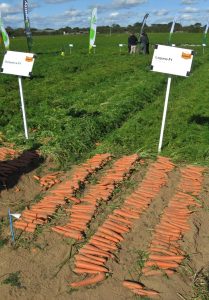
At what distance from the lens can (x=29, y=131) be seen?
329 inches

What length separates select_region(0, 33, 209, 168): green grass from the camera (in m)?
7.45

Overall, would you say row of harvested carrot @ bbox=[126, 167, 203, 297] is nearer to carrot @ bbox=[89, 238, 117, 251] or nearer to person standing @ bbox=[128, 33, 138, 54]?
carrot @ bbox=[89, 238, 117, 251]

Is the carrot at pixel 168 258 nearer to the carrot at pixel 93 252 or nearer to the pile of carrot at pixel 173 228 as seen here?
the pile of carrot at pixel 173 228

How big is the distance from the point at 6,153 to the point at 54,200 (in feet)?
7.12

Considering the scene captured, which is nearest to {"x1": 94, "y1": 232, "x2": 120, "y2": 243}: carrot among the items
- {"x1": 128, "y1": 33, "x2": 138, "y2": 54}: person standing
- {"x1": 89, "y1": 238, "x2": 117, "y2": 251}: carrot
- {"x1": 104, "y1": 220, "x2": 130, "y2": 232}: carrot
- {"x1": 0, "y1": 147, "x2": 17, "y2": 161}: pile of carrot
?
{"x1": 89, "y1": 238, "x2": 117, "y2": 251}: carrot

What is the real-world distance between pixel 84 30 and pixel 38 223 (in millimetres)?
87693

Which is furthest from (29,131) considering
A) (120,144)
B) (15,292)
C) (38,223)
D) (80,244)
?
(15,292)

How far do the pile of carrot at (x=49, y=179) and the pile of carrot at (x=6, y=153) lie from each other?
0.91 meters

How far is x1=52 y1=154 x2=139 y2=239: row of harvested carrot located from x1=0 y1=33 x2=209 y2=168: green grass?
754 mm

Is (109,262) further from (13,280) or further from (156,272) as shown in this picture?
(13,280)

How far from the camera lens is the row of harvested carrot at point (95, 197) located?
15.2 feet

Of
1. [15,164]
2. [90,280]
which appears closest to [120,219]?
[90,280]

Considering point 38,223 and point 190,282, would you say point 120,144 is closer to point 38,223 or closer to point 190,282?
point 38,223

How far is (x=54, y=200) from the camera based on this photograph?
5242 millimetres
